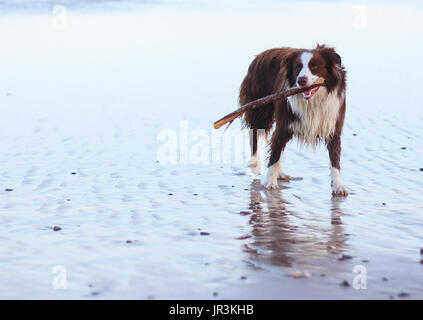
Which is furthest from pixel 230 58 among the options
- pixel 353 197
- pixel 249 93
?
pixel 353 197

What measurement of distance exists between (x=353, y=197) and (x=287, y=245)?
2400mm

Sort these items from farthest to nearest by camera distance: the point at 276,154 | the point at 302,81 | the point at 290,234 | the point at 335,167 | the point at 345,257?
the point at 276,154
the point at 335,167
the point at 302,81
the point at 290,234
the point at 345,257

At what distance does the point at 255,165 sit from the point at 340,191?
1929 millimetres

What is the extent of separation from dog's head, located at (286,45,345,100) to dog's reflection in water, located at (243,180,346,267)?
1247 millimetres

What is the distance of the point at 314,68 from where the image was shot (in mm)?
9102

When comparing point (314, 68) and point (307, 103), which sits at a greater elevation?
point (314, 68)

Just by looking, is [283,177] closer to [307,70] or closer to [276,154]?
[276,154]

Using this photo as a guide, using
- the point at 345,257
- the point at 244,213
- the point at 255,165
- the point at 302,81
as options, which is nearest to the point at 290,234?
the point at 345,257

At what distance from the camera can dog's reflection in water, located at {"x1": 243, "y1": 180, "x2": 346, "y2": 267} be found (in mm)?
6477

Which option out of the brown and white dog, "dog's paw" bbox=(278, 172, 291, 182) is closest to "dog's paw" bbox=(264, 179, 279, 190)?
the brown and white dog

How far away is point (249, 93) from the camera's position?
11062 millimetres

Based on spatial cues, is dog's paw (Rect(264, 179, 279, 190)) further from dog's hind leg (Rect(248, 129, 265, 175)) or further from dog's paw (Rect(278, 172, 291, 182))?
dog's hind leg (Rect(248, 129, 265, 175))

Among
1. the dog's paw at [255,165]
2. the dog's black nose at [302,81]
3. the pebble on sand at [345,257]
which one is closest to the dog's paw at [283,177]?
the dog's paw at [255,165]

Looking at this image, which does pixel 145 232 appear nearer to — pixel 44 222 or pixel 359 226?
pixel 44 222
